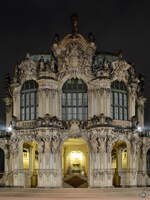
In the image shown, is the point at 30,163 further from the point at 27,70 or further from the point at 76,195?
the point at 76,195

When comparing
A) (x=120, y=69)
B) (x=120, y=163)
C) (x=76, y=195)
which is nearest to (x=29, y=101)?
(x=120, y=69)

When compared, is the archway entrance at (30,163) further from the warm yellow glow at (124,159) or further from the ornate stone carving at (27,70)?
the warm yellow glow at (124,159)

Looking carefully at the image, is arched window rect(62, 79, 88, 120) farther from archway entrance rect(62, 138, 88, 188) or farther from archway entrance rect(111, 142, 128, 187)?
archway entrance rect(111, 142, 128, 187)

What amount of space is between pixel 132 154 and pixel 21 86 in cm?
1693

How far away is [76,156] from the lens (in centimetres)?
6331

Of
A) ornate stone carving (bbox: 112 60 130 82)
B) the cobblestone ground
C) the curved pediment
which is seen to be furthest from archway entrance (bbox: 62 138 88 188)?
the cobblestone ground

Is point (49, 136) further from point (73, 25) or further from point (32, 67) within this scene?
point (73, 25)

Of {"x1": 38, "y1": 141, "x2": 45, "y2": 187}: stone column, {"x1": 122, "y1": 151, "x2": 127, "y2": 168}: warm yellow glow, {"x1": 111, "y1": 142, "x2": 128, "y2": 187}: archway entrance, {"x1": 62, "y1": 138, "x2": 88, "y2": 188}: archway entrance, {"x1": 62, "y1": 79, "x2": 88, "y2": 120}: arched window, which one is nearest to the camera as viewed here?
{"x1": 38, "y1": 141, "x2": 45, "y2": 187}: stone column

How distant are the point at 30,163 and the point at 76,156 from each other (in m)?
7.74

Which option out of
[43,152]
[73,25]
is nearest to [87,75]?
[73,25]

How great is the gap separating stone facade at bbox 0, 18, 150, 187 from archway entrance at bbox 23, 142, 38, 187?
0.63 feet

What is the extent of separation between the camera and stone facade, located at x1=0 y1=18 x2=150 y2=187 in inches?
2092

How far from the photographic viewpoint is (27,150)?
59.6 m

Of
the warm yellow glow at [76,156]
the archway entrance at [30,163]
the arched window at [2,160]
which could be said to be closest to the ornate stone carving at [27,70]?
the archway entrance at [30,163]
